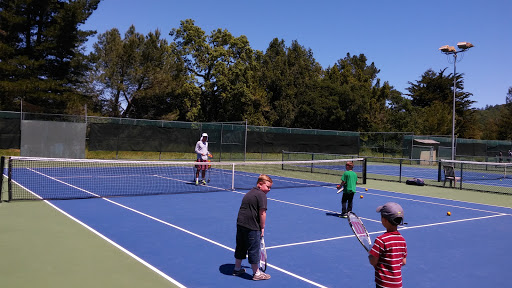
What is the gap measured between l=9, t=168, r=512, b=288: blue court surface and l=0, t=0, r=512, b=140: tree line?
2277cm

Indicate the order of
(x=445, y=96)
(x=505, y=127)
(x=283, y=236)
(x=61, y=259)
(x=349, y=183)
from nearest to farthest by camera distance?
(x=61, y=259) < (x=283, y=236) < (x=349, y=183) < (x=505, y=127) < (x=445, y=96)

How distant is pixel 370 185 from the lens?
18094 millimetres

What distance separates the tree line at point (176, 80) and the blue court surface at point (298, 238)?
896 inches

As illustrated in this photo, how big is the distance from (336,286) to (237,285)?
1253 millimetres

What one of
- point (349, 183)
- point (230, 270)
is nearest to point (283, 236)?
point (230, 270)

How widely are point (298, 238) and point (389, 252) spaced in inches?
179

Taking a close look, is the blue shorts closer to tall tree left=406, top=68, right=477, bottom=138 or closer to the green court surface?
the green court surface

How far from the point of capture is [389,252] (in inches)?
143

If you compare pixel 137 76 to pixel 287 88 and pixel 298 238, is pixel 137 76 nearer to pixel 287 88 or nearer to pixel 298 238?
pixel 287 88

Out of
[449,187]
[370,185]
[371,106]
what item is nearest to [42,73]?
[370,185]

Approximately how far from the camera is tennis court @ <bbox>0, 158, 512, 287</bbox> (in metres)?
5.90

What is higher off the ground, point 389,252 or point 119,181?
point 389,252

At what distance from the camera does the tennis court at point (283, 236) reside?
5902 mm

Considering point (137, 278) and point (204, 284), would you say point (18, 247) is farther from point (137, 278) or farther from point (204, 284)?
point (204, 284)
